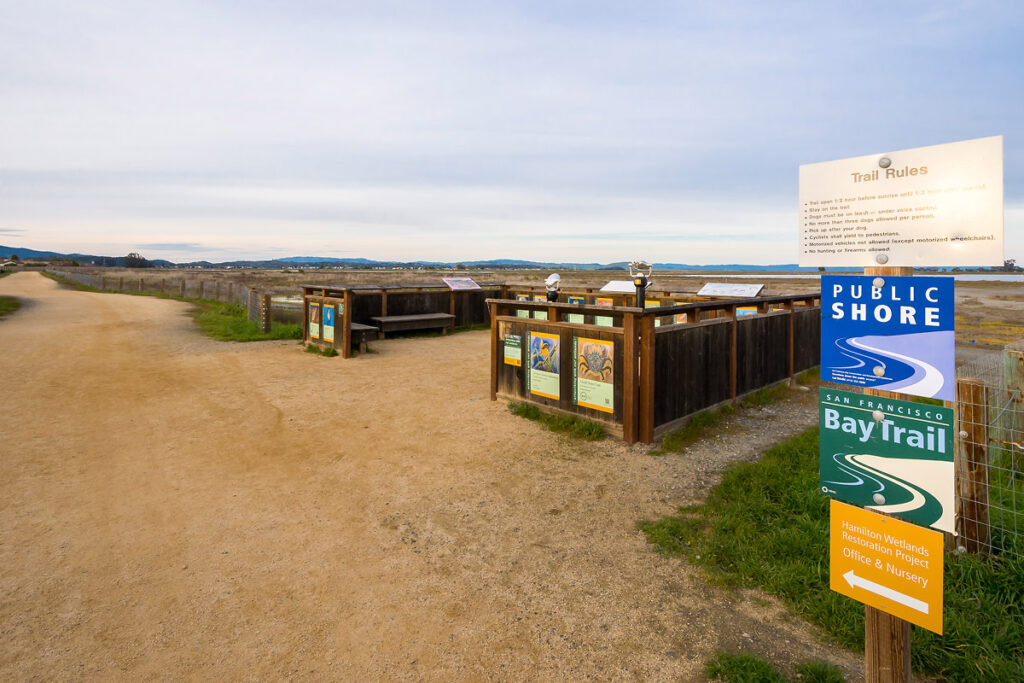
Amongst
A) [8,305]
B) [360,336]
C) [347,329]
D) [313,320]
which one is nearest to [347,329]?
[347,329]

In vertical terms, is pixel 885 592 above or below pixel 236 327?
below

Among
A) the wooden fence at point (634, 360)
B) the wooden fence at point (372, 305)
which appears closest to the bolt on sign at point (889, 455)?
the wooden fence at point (634, 360)

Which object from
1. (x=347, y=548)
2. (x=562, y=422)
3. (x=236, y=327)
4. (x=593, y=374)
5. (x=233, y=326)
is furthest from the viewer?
(x=233, y=326)

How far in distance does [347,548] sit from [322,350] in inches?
409

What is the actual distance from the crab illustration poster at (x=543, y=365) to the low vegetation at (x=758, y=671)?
5.20m

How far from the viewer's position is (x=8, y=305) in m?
24.9

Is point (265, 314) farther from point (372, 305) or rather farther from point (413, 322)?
point (413, 322)

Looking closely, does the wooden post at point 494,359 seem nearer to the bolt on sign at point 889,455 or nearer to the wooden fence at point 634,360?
the wooden fence at point 634,360

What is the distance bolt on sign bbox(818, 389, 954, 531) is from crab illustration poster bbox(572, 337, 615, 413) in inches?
186

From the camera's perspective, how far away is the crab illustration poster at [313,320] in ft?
48.5

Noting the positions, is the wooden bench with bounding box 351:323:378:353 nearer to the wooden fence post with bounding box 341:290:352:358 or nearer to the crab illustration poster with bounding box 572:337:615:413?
the wooden fence post with bounding box 341:290:352:358

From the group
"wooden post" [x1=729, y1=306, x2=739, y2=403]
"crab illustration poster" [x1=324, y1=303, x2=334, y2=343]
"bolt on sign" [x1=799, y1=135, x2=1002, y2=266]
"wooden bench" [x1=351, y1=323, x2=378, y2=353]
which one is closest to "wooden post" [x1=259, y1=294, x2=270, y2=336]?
"crab illustration poster" [x1=324, y1=303, x2=334, y2=343]

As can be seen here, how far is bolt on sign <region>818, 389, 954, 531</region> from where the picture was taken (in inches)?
92.0

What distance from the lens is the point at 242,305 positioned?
24406 millimetres
